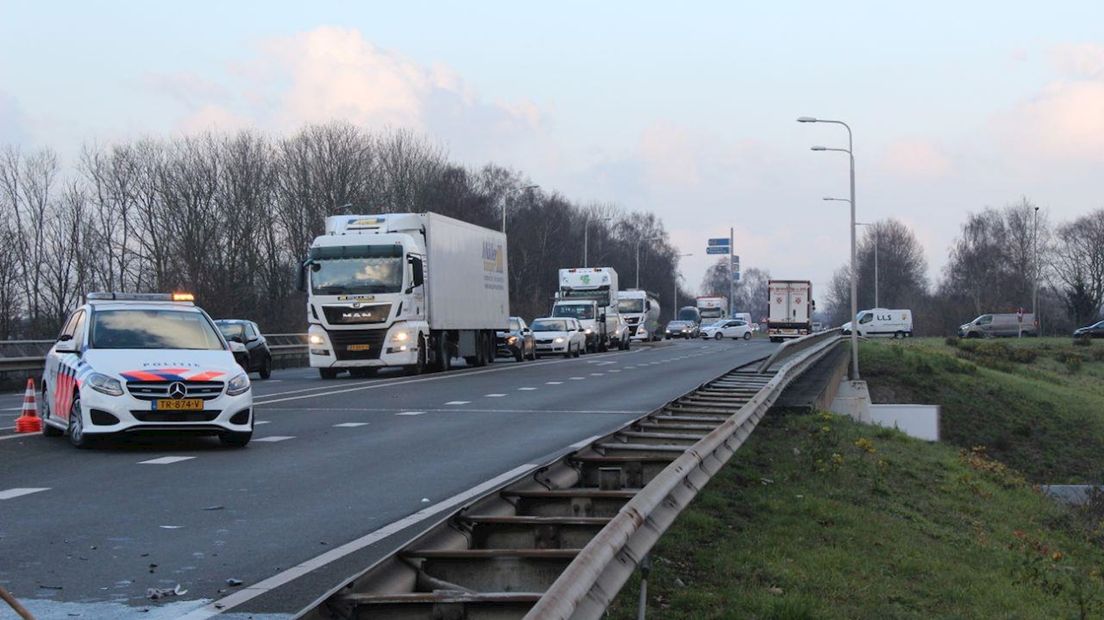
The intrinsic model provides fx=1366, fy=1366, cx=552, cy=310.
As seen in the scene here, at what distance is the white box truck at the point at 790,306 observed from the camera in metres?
77.8

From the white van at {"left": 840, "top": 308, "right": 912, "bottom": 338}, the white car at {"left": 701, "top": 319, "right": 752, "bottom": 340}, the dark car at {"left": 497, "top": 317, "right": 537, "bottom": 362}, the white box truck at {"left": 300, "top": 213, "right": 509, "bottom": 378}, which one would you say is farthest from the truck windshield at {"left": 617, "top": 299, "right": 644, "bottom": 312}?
the white box truck at {"left": 300, "top": 213, "right": 509, "bottom": 378}

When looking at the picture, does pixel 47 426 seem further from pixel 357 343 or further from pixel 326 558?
pixel 357 343

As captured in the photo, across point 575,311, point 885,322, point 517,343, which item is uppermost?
point 575,311

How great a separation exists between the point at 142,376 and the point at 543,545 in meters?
8.58

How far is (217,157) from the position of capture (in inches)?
3081

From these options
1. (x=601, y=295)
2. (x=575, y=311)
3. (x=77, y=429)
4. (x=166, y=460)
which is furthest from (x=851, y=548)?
(x=601, y=295)

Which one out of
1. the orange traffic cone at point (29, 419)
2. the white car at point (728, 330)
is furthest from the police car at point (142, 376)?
the white car at point (728, 330)

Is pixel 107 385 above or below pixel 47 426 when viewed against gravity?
above

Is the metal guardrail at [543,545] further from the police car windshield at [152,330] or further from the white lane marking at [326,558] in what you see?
the police car windshield at [152,330]

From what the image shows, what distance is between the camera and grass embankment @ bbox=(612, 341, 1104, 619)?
8.15m

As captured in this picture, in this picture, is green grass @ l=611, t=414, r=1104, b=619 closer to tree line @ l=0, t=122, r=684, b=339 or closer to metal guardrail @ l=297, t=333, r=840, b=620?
metal guardrail @ l=297, t=333, r=840, b=620

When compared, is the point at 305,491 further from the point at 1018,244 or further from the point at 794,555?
the point at 1018,244

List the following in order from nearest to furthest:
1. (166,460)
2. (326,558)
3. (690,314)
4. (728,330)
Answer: (326,558)
(166,460)
(728,330)
(690,314)

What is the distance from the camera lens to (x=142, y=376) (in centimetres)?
1429
